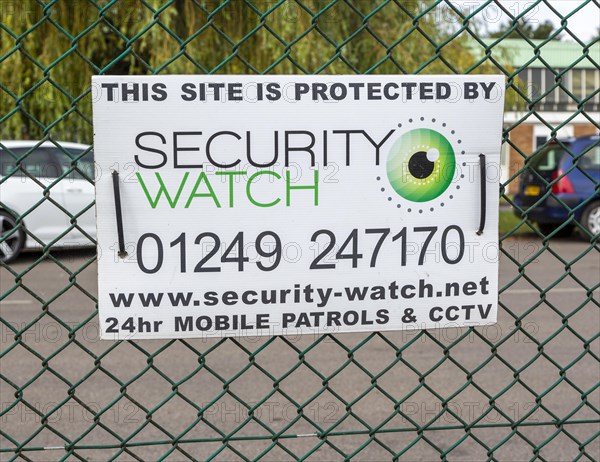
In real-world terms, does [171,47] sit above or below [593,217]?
above

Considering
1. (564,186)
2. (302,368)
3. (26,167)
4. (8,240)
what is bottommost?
(564,186)

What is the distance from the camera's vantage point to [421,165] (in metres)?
1.83

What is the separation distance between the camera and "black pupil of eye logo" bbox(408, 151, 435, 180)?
5.99 feet

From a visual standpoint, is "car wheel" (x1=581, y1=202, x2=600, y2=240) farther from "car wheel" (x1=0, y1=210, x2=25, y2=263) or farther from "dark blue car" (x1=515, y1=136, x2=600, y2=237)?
"car wheel" (x1=0, y1=210, x2=25, y2=263)

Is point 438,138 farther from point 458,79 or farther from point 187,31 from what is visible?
point 187,31

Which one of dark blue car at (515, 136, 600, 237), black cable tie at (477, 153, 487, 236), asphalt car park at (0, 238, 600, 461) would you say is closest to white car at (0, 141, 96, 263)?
asphalt car park at (0, 238, 600, 461)

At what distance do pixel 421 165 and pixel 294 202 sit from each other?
0.31 metres

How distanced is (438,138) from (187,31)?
980 cm

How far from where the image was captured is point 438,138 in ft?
6.02

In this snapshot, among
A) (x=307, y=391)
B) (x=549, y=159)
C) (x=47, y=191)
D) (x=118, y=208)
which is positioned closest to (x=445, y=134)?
(x=118, y=208)

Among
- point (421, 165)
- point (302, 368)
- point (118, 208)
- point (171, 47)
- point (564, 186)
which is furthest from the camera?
point (564, 186)

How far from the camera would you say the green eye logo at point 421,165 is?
1817 mm

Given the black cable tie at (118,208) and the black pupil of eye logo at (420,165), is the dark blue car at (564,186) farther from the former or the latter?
the black cable tie at (118,208)

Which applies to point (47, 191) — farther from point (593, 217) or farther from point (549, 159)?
point (593, 217)
